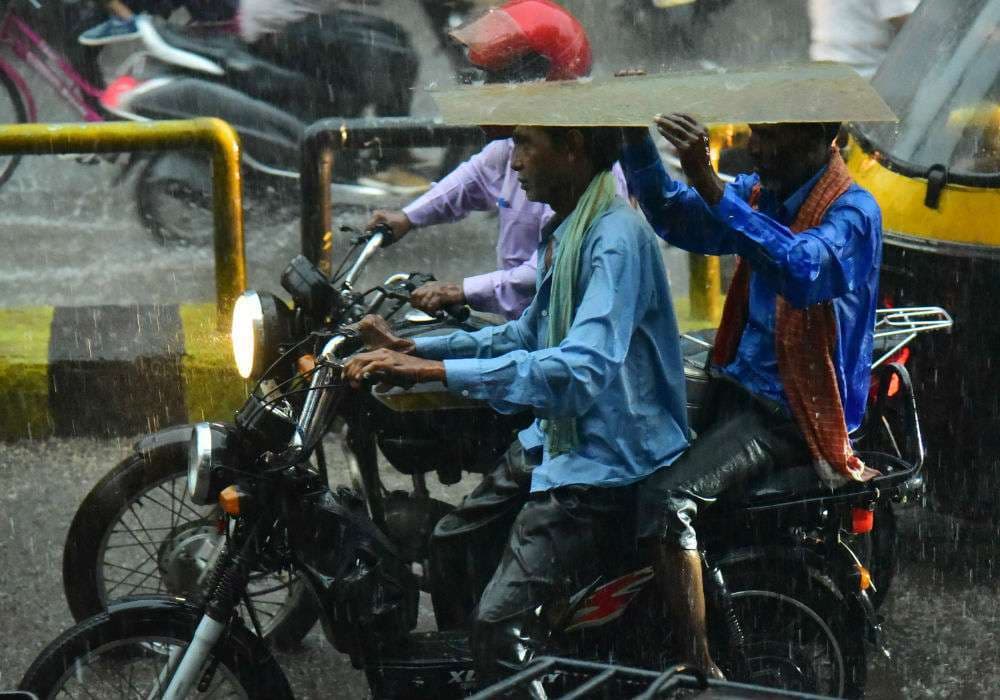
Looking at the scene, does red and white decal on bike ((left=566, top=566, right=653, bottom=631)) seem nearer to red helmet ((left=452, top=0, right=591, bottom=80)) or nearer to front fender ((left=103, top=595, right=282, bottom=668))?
front fender ((left=103, top=595, right=282, bottom=668))

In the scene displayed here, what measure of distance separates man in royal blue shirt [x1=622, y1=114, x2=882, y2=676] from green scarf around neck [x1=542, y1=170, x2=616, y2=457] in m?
0.20

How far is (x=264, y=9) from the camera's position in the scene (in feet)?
32.9

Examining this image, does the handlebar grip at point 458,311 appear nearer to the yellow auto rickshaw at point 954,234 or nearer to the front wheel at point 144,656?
the front wheel at point 144,656

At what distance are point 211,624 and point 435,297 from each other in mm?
1071

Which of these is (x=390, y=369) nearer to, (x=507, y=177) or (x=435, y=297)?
(x=435, y=297)

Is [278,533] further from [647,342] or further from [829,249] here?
[829,249]

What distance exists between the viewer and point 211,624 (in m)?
3.21

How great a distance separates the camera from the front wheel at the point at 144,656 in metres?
3.26

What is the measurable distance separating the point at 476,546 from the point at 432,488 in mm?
2063

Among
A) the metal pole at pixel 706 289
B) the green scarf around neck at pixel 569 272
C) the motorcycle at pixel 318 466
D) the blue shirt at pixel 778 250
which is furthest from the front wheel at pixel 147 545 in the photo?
the metal pole at pixel 706 289

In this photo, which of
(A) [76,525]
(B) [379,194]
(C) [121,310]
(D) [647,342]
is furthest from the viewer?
(B) [379,194]

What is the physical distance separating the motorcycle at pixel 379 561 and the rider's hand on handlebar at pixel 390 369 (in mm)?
A: 281

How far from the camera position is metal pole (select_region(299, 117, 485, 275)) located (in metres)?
6.02

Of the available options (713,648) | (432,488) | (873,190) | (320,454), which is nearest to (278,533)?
(320,454)
